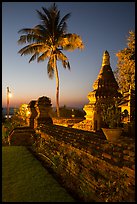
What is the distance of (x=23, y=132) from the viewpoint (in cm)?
1019

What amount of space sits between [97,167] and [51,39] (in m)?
19.7

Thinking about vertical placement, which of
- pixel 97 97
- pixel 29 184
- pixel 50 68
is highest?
pixel 50 68

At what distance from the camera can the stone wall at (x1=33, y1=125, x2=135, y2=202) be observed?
329cm

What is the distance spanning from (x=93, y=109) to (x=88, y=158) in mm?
8407

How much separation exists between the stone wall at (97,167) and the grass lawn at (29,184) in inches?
12.5

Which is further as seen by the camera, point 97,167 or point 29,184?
point 29,184

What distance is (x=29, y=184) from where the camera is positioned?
493cm

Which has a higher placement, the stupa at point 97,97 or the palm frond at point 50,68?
the palm frond at point 50,68

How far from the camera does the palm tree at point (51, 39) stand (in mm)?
21797

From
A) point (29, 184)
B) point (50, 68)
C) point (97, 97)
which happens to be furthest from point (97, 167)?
point (50, 68)

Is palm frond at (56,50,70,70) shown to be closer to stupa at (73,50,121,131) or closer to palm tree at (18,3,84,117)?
palm tree at (18,3,84,117)

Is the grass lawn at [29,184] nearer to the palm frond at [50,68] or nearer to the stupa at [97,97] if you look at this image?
the stupa at [97,97]

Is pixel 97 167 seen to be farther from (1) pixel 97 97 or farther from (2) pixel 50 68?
(2) pixel 50 68

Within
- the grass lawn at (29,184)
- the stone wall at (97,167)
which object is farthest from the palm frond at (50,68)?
the stone wall at (97,167)
